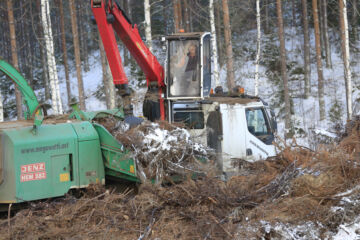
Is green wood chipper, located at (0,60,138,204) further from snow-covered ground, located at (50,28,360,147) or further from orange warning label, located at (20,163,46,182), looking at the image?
snow-covered ground, located at (50,28,360,147)

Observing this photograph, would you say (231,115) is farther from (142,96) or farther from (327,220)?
(327,220)

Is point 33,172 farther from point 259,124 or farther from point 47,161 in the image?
point 259,124

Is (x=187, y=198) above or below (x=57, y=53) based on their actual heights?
below

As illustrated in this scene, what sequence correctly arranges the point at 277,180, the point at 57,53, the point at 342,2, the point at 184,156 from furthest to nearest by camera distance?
the point at 57,53 → the point at 342,2 → the point at 184,156 → the point at 277,180

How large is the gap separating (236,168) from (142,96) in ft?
8.68

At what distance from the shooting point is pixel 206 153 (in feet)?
21.3

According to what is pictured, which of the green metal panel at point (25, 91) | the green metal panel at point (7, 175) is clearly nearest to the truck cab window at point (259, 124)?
the green metal panel at point (25, 91)

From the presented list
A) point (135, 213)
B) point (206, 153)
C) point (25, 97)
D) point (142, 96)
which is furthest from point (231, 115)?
point (25, 97)

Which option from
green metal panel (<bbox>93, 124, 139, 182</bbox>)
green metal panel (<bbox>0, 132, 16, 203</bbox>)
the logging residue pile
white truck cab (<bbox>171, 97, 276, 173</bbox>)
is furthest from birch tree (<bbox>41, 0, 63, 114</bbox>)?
the logging residue pile

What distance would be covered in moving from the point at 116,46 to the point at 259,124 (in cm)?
336

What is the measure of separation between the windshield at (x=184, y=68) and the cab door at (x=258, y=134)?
1.25m

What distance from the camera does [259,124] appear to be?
8141 millimetres

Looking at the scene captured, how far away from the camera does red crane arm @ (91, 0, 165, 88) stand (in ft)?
25.3

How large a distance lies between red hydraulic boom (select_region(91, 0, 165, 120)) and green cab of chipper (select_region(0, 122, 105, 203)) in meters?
1.87
